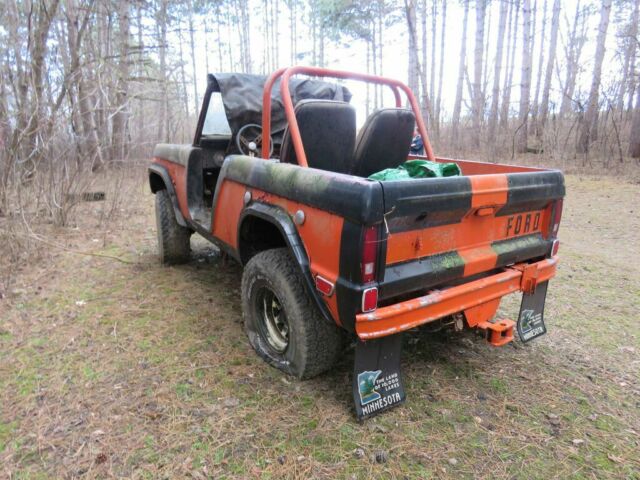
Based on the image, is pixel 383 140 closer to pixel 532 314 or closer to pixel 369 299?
pixel 369 299

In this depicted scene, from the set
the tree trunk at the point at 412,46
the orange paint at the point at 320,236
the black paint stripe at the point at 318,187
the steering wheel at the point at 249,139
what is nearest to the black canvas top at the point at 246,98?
the steering wheel at the point at 249,139

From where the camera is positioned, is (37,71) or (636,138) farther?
(636,138)

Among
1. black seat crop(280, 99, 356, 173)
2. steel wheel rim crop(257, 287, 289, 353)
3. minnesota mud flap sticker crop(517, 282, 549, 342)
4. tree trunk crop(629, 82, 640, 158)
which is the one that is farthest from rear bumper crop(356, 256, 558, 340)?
tree trunk crop(629, 82, 640, 158)

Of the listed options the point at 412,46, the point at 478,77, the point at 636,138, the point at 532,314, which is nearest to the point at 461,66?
the point at 478,77

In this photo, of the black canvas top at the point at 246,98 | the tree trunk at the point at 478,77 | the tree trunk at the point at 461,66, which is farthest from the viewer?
the tree trunk at the point at 461,66

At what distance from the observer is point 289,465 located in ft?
6.34

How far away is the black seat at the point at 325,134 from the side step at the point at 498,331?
1.32 metres

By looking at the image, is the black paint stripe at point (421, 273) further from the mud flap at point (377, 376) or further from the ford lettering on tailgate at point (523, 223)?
the ford lettering on tailgate at point (523, 223)

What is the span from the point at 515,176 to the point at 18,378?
3070mm

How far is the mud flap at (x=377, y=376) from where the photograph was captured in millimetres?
2129

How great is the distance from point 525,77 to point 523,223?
474 inches

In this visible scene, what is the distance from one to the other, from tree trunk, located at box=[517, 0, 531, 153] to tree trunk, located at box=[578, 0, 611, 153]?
4.95 feet

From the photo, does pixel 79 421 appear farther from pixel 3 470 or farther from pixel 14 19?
pixel 14 19

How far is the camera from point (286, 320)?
98.1 inches
